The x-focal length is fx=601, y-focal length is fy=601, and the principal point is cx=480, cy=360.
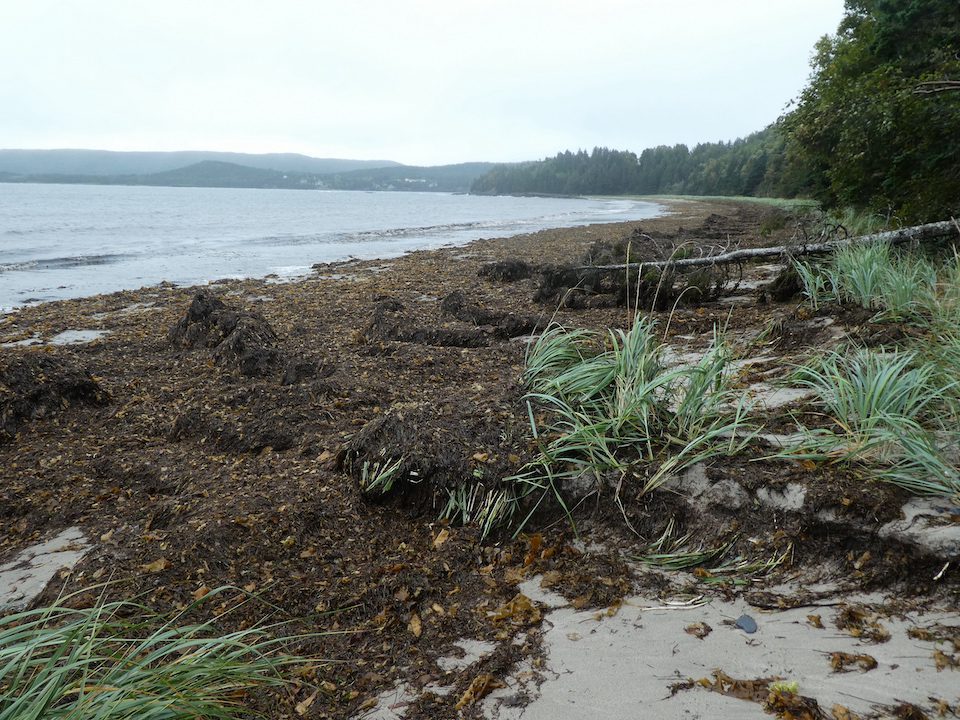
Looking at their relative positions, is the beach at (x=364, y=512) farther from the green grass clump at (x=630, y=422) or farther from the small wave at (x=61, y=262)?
the small wave at (x=61, y=262)

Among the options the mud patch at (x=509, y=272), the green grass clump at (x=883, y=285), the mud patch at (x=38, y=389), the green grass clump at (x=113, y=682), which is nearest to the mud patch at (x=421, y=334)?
the mud patch at (x=38, y=389)

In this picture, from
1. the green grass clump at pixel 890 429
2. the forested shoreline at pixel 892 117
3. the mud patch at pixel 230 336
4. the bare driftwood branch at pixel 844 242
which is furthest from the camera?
the forested shoreline at pixel 892 117

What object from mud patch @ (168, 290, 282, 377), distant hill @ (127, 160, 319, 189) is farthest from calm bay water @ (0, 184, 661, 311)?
distant hill @ (127, 160, 319, 189)

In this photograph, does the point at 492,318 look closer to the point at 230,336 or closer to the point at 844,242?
the point at 230,336

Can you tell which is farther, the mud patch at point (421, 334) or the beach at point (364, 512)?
the mud patch at point (421, 334)

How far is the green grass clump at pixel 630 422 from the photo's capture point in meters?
2.86

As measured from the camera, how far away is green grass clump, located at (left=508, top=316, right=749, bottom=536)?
286 centimetres

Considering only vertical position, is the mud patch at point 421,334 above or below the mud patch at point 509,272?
below

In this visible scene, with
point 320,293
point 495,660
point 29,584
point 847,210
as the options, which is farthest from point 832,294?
point 847,210

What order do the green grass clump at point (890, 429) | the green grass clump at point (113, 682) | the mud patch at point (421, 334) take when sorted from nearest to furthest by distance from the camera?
the green grass clump at point (113, 682) → the green grass clump at point (890, 429) → the mud patch at point (421, 334)

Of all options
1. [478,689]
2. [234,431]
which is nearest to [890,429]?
[478,689]

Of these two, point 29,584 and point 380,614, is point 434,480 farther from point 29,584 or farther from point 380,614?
point 29,584

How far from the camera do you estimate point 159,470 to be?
3566 mm

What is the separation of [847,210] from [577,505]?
48.5 ft
